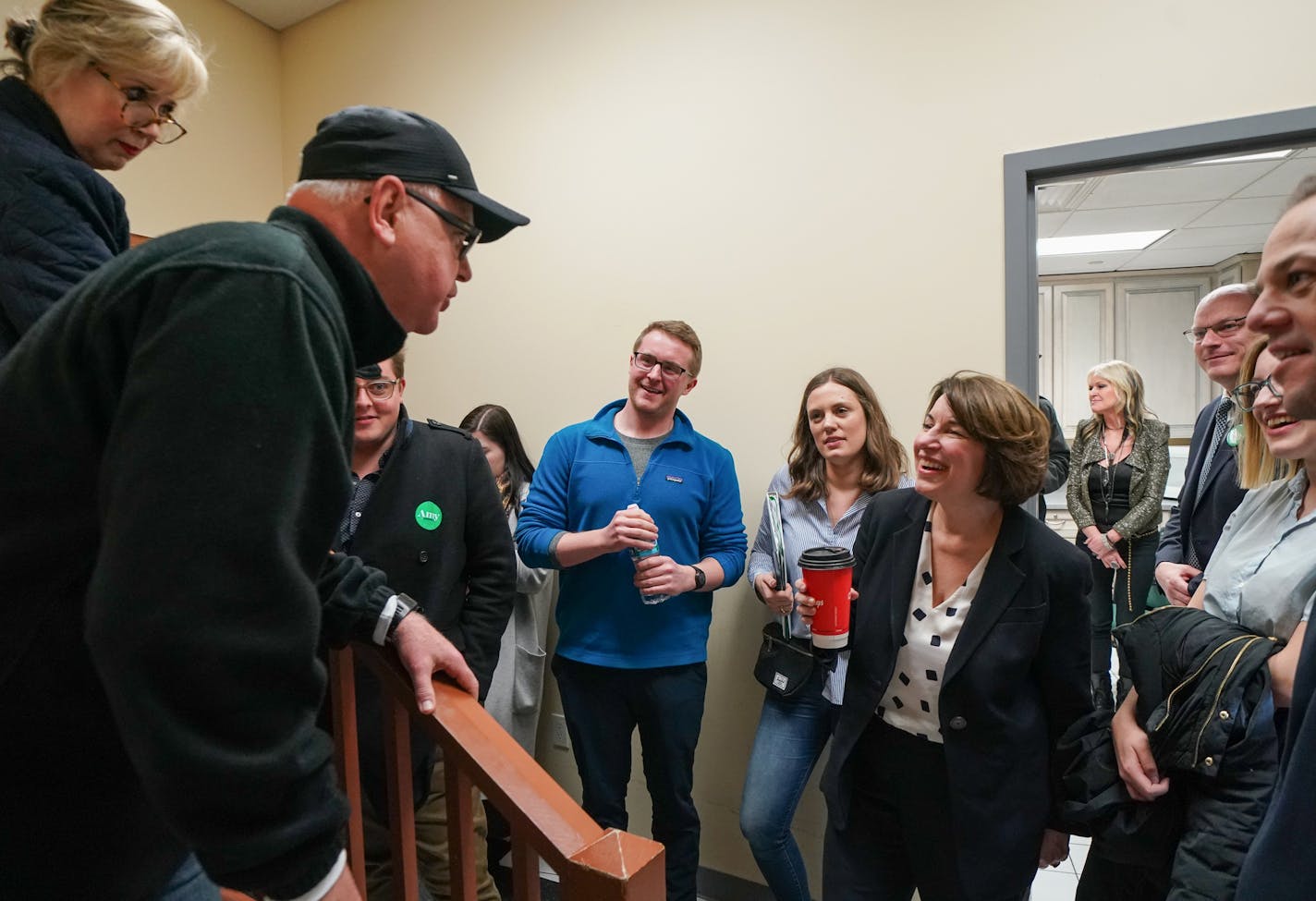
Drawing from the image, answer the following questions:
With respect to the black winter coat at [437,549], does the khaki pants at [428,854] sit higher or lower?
lower

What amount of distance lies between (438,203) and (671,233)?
71.6 inches

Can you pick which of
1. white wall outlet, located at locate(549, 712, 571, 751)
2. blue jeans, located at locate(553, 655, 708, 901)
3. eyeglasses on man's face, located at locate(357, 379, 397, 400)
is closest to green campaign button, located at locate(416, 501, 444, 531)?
eyeglasses on man's face, located at locate(357, 379, 397, 400)

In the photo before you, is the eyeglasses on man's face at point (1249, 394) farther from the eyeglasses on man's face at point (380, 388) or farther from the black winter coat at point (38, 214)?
the black winter coat at point (38, 214)

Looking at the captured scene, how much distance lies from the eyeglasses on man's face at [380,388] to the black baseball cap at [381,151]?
912mm

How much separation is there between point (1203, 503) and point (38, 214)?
2.69 metres

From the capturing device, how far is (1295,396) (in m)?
0.85

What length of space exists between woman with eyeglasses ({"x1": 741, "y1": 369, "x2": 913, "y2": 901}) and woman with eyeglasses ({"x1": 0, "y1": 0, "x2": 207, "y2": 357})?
1.69 metres

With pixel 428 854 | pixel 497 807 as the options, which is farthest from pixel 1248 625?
pixel 428 854

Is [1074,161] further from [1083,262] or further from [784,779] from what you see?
[1083,262]

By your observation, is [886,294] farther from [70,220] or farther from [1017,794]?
[70,220]

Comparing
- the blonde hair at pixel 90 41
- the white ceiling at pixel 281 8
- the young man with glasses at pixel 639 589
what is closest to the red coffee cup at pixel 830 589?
the young man with glasses at pixel 639 589

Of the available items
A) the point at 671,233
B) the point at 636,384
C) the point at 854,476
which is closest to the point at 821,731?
the point at 854,476

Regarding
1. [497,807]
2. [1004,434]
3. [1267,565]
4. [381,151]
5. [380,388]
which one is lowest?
[497,807]

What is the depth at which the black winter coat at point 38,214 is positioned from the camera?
1111 millimetres
